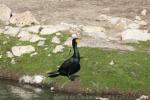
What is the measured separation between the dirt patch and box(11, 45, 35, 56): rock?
6.54 metres

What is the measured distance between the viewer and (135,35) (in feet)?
173

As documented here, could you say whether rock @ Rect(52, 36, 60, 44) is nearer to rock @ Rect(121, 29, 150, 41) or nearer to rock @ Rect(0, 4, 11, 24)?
rock @ Rect(121, 29, 150, 41)

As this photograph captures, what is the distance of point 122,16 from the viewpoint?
60.0 m

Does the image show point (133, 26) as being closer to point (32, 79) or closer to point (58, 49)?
point (58, 49)

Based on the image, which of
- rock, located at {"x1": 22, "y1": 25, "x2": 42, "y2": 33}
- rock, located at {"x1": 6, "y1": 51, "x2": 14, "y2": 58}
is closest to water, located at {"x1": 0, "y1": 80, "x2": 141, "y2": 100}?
rock, located at {"x1": 6, "y1": 51, "x2": 14, "y2": 58}

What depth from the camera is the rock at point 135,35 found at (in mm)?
52625

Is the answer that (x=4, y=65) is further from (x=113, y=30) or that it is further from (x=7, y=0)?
(x=7, y=0)

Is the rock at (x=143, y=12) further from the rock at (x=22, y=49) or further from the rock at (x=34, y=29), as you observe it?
the rock at (x=22, y=49)

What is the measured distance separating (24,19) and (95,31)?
6097 millimetres

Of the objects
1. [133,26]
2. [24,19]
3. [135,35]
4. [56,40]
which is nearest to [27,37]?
[56,40]

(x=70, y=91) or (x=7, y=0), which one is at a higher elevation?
(x=7, y=0)

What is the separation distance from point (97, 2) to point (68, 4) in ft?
11.3

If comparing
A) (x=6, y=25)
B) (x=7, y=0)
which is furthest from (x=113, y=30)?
(x=7, y=0)

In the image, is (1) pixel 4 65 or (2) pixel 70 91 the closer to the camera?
(2) pixel 70 91
